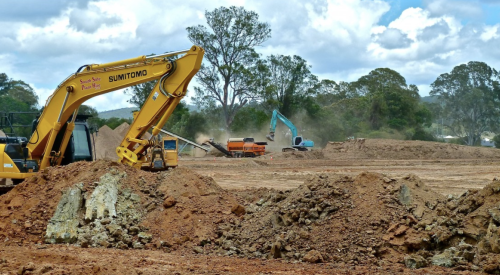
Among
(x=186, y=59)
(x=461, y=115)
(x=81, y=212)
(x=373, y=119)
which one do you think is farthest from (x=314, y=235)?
(x=461, y=115)

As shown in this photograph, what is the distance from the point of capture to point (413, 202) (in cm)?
940

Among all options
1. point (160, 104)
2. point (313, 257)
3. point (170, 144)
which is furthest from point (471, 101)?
point (313, 257)

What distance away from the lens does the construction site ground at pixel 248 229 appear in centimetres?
815

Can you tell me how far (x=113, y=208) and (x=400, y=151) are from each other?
3168 centimetres

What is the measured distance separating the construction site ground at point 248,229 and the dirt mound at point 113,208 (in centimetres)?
3

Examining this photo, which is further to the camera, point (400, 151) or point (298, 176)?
point (400, 151)

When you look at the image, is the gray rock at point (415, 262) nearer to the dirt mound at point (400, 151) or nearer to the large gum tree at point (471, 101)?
the dirt mound at point (400, 151)

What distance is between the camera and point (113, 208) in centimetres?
1078

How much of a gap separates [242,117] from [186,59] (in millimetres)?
42281

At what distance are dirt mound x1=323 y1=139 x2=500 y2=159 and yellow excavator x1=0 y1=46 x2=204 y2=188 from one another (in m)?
25.5

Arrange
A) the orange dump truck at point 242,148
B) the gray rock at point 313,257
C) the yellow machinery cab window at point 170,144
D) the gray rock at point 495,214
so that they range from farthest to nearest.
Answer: the orange dump truck at point 242,148 < the yellow machinery cab window at point 170,144 < the gray rock at point 313,257 < the gray rock at point 495,214

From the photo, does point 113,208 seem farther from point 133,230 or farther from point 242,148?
point 242,148

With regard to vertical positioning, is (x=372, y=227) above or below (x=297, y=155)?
below

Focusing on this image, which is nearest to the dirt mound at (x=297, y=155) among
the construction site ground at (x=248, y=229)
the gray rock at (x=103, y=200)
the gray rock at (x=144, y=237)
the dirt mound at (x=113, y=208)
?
the construction site ground at (x=248, y=229)
